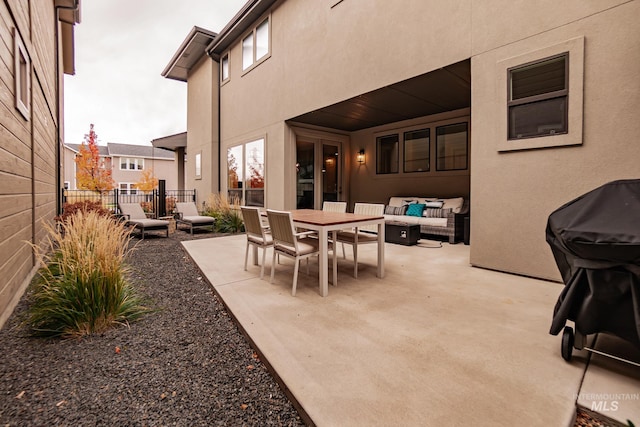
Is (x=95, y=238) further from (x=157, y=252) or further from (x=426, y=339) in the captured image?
(x=157, y=252)

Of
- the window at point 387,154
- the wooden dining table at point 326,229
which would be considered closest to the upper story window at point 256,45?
the window at point 387,154

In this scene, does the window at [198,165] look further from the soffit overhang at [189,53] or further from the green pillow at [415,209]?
the green pillow at [415,209]

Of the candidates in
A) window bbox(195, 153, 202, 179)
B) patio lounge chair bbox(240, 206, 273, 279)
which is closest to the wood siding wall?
patio lounge chair bbox(240, 206, 273, 279)

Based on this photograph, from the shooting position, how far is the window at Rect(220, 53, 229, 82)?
1046 centimetres

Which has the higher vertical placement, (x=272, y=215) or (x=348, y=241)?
(x=272, y=215)

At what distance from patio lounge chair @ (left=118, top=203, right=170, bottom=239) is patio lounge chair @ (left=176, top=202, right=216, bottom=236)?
0.58m

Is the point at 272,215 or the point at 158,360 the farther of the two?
the point at 272,215

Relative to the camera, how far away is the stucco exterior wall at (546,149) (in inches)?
124

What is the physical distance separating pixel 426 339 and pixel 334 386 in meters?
0.89

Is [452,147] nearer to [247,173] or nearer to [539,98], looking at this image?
[539,98]

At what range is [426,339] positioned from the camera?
223 centimetres

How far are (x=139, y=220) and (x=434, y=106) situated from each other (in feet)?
24.8

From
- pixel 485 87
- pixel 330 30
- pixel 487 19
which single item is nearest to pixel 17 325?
pixel 485 87

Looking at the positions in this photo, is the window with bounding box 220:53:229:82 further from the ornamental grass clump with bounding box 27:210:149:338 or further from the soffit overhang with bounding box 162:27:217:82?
the ornamental grass clump with bounding box 27:210:149:338
